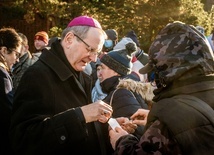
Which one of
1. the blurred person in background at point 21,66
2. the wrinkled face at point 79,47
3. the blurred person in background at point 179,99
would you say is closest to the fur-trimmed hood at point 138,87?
the wrinkled face at point 79,47

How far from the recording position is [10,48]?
426 centimetres

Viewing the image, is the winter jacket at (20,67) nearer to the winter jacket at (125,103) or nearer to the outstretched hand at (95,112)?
the winter jacket at (125,103)

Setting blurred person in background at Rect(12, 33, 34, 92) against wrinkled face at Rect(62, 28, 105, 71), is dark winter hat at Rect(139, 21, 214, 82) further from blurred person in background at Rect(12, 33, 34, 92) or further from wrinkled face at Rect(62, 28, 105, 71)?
blurred person in background at Rect(12, 33, 34, 92)

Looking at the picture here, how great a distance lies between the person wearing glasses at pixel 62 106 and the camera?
2.67 metres

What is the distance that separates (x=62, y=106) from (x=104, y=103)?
0.34m

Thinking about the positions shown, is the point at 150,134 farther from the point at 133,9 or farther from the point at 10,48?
the point at 133,9

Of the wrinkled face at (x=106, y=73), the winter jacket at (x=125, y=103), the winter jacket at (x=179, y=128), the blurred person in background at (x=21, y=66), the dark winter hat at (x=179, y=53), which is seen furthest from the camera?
the blurred person in background at (x=21, y=66)

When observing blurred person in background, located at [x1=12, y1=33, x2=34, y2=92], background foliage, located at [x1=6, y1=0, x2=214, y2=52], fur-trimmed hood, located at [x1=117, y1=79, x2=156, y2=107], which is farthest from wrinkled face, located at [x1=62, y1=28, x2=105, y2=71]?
background foliage, located at [x1=6, y1=0, x2=214, y2=52]

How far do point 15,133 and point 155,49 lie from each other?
3.87ft

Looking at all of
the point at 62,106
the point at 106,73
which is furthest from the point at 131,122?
the point at 106,73

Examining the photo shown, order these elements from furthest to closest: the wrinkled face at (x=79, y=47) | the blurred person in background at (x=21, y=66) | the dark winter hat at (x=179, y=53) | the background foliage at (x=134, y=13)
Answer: the background foliage at (x=134, y=13) < the blurred person in background at (x=21, y=66) < the wrinkled face at (x=79, y=47) < the dark winter hat at (x=179, y=53)

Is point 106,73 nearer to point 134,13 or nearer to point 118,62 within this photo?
point 118,62

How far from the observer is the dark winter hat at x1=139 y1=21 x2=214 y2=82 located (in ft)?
7.43

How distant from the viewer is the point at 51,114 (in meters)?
2.82
